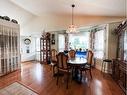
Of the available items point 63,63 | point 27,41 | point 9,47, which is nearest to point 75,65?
point 63,63

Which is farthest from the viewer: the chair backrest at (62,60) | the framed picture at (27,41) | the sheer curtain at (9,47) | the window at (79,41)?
the framed picture at (27,41)

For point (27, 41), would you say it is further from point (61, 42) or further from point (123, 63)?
point (123, 63)

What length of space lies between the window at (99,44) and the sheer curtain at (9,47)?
4.17m

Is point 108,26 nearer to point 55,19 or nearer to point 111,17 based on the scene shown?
point 111,17

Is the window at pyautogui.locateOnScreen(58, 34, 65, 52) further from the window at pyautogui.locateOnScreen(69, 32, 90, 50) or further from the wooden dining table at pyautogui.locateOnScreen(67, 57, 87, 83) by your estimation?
the wooden dining table at pyautogui.locateOnScreen(67, 57, 87, 83)

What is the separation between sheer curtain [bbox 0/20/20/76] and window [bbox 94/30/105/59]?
4167mm

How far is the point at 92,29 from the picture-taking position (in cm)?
625

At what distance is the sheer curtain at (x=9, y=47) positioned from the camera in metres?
4.77

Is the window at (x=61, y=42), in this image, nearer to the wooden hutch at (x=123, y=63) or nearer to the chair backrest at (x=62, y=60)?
the chair backrest at (x=62, y=60)

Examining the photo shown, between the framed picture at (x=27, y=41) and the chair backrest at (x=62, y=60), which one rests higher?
the framed picture at (x=27, y=41)

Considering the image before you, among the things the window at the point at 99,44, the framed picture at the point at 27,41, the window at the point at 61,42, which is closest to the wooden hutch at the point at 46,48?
the window at the point at 61,42

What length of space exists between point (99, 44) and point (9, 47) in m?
4.48

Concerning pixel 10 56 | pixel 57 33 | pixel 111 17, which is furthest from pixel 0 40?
pixel 111 17

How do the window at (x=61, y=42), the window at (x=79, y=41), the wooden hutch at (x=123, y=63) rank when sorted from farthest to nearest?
the window at (x=61, y=42) < the window at (x=79, y=41) < the wooden hutch at (x=123, y=63)
